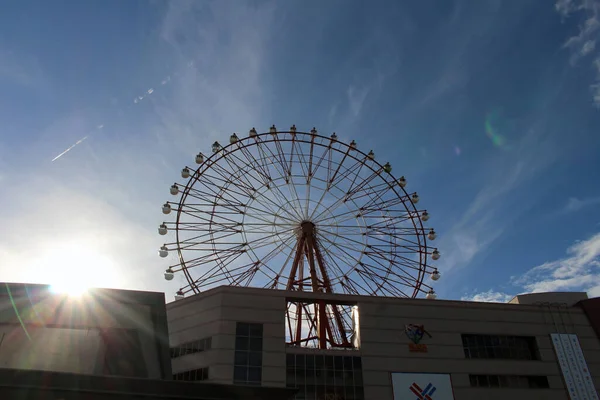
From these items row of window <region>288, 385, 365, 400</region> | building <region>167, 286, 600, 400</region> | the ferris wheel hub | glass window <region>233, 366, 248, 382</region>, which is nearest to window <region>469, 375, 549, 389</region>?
building <region>167, 286, 600, 400</region>

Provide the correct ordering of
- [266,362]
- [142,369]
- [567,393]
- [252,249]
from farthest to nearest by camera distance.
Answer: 1. [252,249]
2. [567,393]
3. [266,362]
4. [142,369]

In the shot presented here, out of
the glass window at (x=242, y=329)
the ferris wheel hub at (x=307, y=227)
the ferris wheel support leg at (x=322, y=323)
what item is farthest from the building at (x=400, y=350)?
the ferris wheel hub at (x=307, y=227)

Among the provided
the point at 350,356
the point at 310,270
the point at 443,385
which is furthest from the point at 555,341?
the point at 310,270

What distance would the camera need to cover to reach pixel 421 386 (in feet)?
89.4

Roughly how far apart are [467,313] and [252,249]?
1551 cm

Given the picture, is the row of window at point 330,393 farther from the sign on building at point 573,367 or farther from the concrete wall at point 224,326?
the sign on building at point 573,367

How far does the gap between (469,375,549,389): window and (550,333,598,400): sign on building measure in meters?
1.70

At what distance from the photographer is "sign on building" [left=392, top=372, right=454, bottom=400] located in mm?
26828

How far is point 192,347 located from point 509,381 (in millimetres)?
19817

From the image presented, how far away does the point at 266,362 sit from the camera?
2636cm

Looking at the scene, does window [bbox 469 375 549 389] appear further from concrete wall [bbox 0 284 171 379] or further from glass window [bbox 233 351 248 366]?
concrete wall [bbox 0 284 171 379]

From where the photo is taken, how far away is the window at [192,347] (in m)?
26.5

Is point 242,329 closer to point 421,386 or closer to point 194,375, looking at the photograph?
point 194,375

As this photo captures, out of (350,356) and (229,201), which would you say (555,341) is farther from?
(229,201)
